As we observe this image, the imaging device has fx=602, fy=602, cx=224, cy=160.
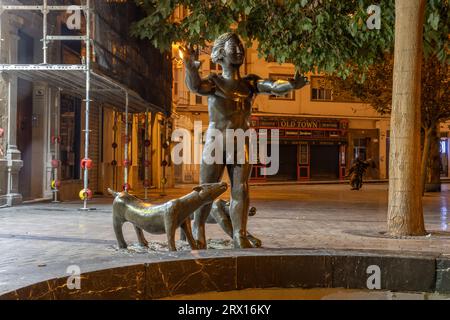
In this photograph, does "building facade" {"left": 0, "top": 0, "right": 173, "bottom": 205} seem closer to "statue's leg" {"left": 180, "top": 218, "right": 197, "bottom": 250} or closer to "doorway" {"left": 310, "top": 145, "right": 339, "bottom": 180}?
"statue's leg" {"left": 180, "top": 218, "right": 197, "bottom": 250}

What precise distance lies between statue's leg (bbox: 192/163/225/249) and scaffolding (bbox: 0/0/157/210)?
571 centimetres

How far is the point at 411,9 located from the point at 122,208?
4.64 metres

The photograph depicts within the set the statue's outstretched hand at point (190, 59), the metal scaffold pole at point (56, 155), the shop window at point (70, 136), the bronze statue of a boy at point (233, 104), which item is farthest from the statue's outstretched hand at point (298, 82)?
the shop window at point (70, 136)

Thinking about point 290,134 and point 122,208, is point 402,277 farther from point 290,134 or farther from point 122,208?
point 290,134

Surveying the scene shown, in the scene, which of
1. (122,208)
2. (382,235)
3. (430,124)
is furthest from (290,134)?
(122,208)

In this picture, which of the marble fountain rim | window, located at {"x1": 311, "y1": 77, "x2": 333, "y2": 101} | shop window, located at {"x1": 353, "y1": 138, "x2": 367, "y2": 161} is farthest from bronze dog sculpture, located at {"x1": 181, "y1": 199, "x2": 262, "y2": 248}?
shop window, located at {"x1": 353, "y1": 138, "x2": 367, "y2": 161}

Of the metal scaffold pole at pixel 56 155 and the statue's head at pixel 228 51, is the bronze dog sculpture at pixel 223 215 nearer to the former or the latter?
the statue's head at pixel 228 51

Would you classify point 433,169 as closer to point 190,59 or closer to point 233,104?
point 233,104

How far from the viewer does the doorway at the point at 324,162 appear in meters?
36.4

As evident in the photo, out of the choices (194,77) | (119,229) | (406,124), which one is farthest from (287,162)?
(194,77)

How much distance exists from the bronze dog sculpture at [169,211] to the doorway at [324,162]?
31.2 m

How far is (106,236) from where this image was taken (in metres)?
7.53

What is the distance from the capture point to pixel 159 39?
35.6 feet

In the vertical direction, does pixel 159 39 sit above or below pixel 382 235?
above
